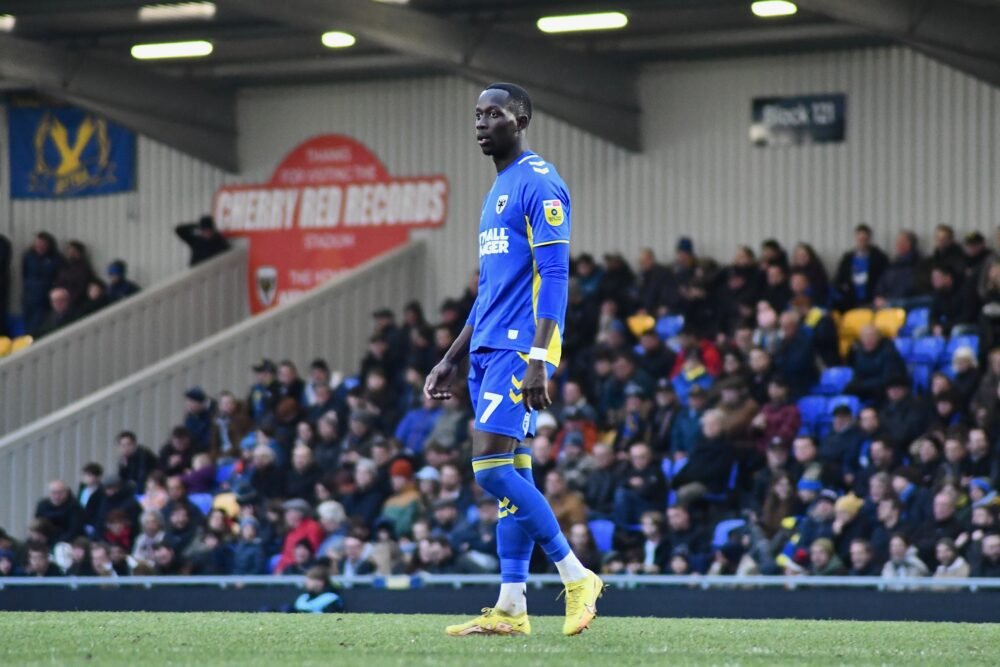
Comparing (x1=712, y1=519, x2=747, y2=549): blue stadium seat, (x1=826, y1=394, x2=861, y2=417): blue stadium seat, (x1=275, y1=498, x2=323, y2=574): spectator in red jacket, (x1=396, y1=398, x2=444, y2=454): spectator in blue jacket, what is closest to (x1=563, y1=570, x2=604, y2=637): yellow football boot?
(x1=712, y1=519, x2=747, y2=549): blue stadium seat

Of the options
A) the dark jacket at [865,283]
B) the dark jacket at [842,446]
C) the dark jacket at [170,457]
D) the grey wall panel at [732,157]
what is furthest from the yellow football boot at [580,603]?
the dark jacket at [170,457]

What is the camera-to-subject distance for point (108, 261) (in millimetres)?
23453

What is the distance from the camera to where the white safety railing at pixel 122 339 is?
2080cm

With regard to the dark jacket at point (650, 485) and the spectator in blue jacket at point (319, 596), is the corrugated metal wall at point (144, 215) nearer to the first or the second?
the dark jacket at point (650, 485)

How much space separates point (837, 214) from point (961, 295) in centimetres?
278

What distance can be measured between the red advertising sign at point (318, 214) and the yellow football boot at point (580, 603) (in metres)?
14.6

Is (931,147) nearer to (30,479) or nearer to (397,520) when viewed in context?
(397,520)

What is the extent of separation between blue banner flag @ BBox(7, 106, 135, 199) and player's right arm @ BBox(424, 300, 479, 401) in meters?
16.6

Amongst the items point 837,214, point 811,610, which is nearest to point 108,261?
A: point 837,214

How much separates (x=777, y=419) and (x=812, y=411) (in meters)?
0.78

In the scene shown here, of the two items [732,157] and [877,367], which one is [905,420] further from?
[732,157]

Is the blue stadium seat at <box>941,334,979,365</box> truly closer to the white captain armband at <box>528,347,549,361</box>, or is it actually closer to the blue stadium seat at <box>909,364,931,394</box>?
the blue stadium seat at <box>909,364,931,394</box>

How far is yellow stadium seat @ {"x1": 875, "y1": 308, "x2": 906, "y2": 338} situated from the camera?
16.7 meters

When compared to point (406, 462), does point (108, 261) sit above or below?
above
